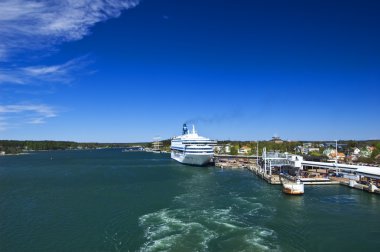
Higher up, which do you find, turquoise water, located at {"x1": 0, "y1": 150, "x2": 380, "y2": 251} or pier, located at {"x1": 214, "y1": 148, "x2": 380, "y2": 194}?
pier, located at {"x1": 214, "y1": 148, "x2": 380, "y2": 194}

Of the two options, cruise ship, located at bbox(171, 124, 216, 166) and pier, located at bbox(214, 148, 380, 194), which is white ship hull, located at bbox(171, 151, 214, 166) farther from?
pier, located at bbox(214, 148, 380, 194)

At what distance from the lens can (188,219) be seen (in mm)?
28328

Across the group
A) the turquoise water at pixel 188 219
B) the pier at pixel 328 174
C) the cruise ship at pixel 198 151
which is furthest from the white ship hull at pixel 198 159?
the turquoise water at pixel 188 219

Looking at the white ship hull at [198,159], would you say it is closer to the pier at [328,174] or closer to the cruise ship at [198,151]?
the cruise ship at [198,151]

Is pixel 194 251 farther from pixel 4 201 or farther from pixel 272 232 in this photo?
pixel 4 201

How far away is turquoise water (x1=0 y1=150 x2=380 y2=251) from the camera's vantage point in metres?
22.5

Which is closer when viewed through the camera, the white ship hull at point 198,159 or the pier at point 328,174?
the pier at point 328,174

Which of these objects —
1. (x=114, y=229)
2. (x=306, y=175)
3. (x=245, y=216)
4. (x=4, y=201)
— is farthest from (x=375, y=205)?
(x=4, y=201)

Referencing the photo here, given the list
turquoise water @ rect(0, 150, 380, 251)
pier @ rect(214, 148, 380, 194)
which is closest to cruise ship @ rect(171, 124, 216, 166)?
pier @ rect(214, 148, 380, 194)

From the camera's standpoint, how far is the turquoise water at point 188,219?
73.7ft

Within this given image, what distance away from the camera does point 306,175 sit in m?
56.4

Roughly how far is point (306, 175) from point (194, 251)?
41.1 m

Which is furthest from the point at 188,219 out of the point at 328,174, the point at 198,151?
the point at 198,151

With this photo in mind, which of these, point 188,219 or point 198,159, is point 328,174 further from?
point 188,219
